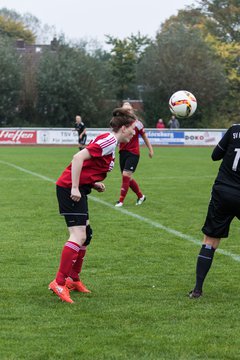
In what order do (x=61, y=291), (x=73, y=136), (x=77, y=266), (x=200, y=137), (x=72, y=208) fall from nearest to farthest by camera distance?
1. (x=61, y=291)
2. (x=72, y=208)
3. (x=77, y=266)
4. (x=73, y=136)
5. (x=200, y=137)

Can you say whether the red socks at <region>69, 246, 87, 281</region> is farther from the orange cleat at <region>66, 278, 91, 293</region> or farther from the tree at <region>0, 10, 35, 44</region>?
the tree at <region>0, 10, 35, 44</region>

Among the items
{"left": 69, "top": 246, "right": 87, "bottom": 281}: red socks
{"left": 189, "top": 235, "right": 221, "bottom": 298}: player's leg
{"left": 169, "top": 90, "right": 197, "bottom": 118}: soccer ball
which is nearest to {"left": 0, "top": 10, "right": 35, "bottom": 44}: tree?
{"left": 169, "top": 90, "right": 197, "bottom": 118}: soccer ball

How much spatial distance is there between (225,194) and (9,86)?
45359 mm

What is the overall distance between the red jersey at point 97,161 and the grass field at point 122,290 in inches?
42.3

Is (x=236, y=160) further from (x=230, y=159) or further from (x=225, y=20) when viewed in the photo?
(x=225, y=20)

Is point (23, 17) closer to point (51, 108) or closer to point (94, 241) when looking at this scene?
point (51, 108)

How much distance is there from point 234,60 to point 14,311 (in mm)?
56083

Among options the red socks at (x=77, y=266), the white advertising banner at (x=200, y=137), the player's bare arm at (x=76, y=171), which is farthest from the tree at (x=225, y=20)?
the player's bare arm at (x=76, y=171)

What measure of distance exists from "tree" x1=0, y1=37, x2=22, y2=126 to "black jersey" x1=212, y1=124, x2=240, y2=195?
44.0 metres

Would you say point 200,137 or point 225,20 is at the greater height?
point 225,20

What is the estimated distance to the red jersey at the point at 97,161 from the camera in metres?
6.20

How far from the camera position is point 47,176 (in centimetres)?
1925

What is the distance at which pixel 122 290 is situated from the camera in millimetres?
6680

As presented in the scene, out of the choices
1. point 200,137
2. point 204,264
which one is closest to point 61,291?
point 204,264
